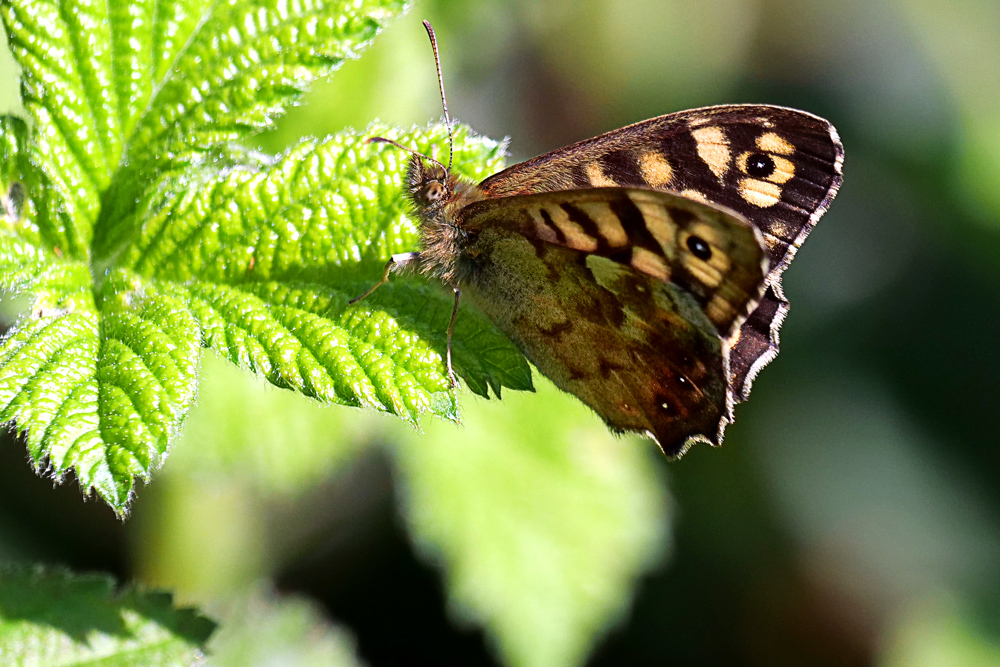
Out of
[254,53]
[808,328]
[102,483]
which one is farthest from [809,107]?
[102,483]

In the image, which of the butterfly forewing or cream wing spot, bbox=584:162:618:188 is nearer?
the butterfly forewing

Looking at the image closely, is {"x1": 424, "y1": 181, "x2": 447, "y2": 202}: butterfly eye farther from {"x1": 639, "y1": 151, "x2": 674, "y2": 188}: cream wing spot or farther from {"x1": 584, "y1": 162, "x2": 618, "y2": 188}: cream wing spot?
{"x1": 639, "y1": 151, "x2": 674, "y2": 188}: cream wing spot

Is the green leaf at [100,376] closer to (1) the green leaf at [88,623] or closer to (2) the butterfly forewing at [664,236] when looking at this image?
(1) the green leaf at [88,623]

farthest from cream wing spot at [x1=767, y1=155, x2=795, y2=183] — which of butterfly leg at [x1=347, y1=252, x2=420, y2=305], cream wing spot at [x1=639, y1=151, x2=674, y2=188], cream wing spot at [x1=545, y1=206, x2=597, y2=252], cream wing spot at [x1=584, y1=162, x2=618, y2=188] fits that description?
butterfly leg at [x1=347, y1=252, x2=420, y2=305]

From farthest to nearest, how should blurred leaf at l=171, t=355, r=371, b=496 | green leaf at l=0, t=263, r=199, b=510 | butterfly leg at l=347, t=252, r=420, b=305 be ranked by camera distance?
blurred leaf at l=171, t=355, r=371, b=496 < butterfly leg at l=347, t=252, r=420, b=305 < green leaf at l=0, t=263, r=199, b=510

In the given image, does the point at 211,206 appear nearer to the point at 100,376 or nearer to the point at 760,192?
the point at 100,376

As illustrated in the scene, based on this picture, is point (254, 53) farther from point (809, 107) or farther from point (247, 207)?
point (809, 107)

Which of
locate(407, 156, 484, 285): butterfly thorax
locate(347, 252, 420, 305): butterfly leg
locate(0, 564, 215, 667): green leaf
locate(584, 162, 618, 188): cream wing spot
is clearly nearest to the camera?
locate(0, 564, 215, 667): green leaf
